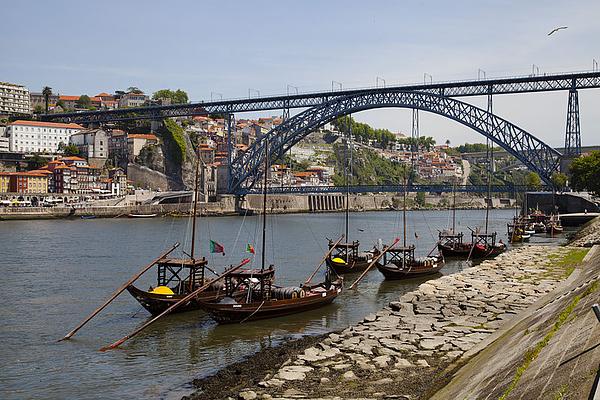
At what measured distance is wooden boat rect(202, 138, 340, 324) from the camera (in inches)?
903

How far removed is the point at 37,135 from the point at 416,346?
11737cm

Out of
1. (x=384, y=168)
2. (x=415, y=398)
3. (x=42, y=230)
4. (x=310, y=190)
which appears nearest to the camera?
(x=415, y=398)

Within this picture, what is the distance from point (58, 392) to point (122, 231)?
5216cm

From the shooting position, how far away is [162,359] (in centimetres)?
1905

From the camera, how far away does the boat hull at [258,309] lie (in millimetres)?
22766

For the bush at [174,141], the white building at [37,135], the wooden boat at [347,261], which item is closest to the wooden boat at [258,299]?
the wooden boat at [347,261]

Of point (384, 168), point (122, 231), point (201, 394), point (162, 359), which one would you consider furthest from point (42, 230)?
point (384, 168)

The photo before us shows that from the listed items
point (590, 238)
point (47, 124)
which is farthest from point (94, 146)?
point (590, 238)

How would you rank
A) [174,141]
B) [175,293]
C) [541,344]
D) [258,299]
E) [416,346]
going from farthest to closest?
[174,141], [175,293], [258,299], [416,346], [541,344]

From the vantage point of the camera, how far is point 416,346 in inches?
658

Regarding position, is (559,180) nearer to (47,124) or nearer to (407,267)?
(407,267)

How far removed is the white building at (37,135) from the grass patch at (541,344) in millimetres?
114307

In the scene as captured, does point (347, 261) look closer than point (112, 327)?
No

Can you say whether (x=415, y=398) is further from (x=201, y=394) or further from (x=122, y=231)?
(x=122, y=231)
